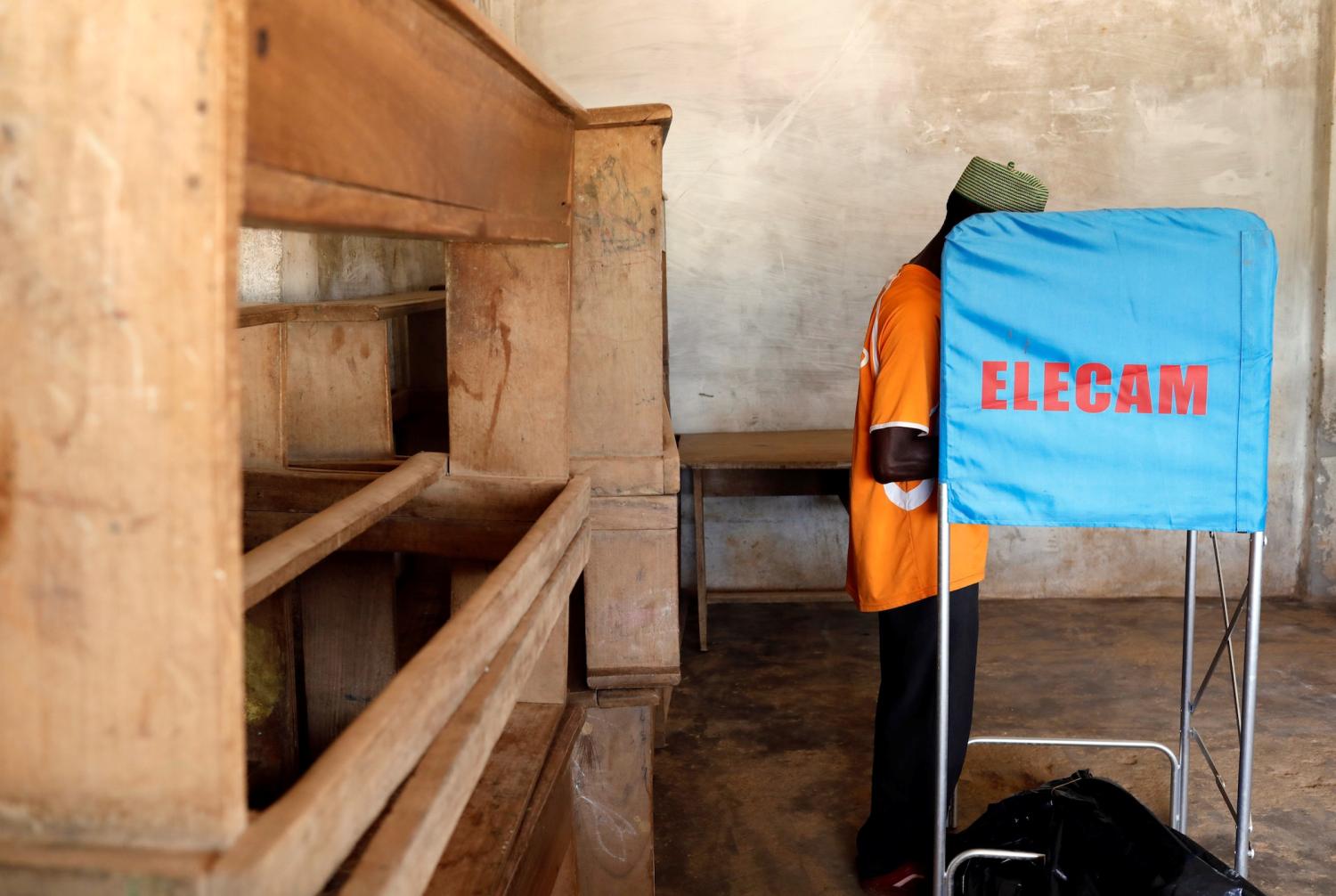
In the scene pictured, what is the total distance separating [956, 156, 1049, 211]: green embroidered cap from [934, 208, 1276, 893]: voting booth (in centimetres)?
26

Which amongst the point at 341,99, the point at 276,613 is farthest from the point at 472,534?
the point at 341,99

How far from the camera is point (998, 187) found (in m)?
2.51

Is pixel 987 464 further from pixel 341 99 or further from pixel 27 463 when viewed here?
pixel 27 463

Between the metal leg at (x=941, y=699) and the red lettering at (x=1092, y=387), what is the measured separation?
14.0 inches

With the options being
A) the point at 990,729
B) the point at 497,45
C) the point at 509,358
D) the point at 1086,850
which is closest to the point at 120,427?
the point at 497,45

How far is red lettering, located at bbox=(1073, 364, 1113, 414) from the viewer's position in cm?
229

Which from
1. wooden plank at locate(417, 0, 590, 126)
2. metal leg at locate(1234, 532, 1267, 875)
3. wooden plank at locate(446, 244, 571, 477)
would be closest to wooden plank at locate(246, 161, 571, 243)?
wooden plank at locate(417, 0, 590, 126)

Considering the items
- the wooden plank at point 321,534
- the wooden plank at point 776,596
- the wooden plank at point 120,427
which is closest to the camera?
the wooden plank at point 120,427

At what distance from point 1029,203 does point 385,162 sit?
6.49 ft

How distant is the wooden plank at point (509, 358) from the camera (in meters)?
1.92

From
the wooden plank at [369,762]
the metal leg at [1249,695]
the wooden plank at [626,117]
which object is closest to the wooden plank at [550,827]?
the wooden plank at [369,762]

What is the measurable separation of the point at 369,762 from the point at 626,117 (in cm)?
148

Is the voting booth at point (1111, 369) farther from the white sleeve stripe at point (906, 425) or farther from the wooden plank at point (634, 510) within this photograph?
the wooden plank at point (634, 510)

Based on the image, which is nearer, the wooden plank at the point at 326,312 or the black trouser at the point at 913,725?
the wooden plank at the point at 326,312
